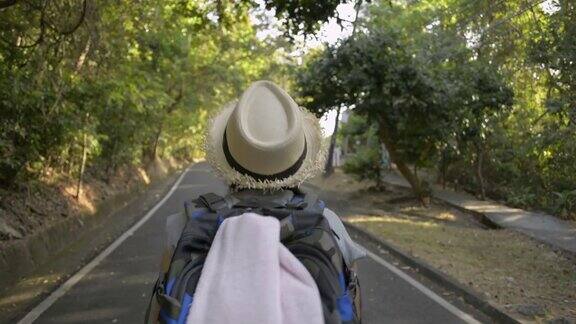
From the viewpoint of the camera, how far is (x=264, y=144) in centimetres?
224

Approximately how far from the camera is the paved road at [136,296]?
20.8 ft

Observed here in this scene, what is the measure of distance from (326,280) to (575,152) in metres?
7.44

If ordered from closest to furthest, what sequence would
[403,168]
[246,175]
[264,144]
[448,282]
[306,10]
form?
[264,144] → [246,175] → [448,282] → [306,10] → [403,168]

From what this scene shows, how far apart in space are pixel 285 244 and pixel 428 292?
586 centimetres

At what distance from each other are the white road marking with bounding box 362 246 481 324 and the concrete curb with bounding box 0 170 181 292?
4978 mm

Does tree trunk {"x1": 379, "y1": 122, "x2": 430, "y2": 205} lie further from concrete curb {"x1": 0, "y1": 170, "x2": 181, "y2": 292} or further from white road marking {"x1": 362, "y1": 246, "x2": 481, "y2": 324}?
concrete curb {"x1": 0, "y1": 170, "x2": 181, "y2": 292}

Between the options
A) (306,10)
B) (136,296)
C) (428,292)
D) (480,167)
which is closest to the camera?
(136,296)

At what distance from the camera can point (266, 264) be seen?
1920mm

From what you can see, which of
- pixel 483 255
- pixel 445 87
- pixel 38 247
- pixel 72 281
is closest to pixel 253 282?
pixel 72 281

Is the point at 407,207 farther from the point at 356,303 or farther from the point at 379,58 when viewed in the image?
the point at 356,303

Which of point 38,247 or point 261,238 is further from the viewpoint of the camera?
point 38,247

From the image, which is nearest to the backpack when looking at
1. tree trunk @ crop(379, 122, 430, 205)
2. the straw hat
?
the straw hat

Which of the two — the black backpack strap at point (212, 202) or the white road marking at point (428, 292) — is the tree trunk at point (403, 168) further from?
the black backpack strap at point (212, 202)

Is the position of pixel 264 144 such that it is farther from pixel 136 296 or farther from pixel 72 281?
pixel 72 281
